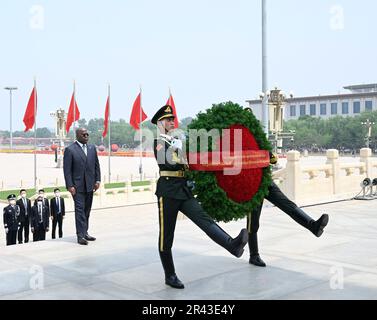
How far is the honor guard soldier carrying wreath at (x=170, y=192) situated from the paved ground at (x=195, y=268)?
14.8 inches

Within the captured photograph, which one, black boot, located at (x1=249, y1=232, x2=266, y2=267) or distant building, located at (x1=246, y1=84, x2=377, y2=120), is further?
distant building, located at (x1=246, y1=84, x2=377, y2=120)

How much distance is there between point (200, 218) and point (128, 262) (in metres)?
1.56

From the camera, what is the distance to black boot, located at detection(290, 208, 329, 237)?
4996 millimetres

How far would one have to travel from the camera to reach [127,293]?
4609 millimetres

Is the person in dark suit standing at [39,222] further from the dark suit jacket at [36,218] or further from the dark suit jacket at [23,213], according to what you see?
the dark suit jacket at [23,213]

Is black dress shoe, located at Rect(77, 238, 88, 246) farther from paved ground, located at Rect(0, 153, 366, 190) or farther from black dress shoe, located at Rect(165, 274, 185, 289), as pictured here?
paved ground, located at Rect(0, 153, 366, 190)

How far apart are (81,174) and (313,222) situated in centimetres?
313

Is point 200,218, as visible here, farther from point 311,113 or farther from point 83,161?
point 311,113

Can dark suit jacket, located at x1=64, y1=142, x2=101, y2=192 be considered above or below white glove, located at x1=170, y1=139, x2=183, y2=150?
below

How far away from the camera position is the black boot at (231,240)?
4316mm

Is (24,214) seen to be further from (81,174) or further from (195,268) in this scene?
(195,268)

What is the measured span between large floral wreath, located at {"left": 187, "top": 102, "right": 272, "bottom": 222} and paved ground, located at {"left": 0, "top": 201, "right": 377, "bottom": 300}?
72 cm

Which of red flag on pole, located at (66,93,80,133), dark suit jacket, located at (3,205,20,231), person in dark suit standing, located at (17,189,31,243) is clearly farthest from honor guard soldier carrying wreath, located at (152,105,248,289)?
red flag on pole, located at (66,93,80,133)
